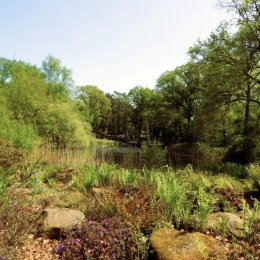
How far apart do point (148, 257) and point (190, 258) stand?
59 cm

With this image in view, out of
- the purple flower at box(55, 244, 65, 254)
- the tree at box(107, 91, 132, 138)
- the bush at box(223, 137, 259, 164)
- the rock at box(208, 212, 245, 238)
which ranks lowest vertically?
the purple flower at box(55, 244, 65, 254)

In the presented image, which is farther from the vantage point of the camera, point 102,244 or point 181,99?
point 181,99

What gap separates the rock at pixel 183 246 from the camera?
9.76 feet

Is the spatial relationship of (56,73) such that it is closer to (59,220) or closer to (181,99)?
(181,99)

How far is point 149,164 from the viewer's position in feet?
42.5

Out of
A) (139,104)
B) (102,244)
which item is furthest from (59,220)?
(139,104)

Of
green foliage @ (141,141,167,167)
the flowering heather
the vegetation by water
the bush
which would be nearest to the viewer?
the flowering heather

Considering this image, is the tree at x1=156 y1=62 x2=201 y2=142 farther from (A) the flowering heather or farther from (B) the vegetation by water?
(A) the flowering heather

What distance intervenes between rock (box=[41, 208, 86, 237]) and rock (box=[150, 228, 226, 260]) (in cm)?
119

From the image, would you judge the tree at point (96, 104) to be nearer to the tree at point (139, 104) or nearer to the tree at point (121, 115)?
the tree at point (121, 115)

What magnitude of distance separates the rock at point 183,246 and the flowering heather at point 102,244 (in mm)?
207

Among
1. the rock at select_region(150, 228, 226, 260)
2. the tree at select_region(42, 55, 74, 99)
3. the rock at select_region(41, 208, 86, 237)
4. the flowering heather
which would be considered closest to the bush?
the rock at select_region(150, 228, 226, 260)

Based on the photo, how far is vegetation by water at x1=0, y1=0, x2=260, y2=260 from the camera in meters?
3.56

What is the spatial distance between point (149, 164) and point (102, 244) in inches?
382
